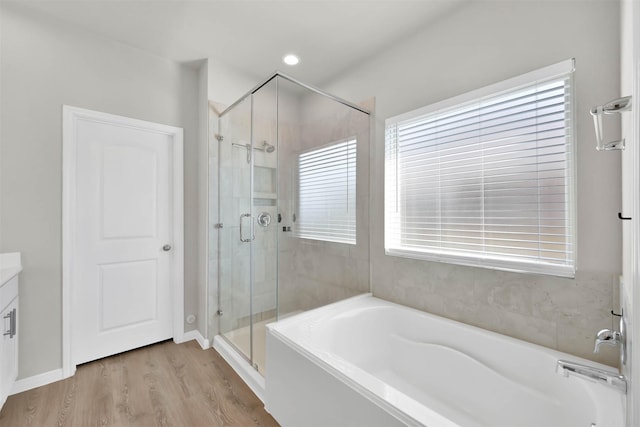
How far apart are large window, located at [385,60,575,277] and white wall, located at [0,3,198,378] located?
247cm

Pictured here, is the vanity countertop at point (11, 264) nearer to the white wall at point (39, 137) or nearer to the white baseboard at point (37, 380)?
the white wall at point (39, 137)

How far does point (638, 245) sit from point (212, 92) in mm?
2889

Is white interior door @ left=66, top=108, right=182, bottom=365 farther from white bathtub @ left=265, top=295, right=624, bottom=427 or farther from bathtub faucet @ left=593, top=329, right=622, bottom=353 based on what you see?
bathtub faucet @ left=593, top=329, right=622, bottom=353

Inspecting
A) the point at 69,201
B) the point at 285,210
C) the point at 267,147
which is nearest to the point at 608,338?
the point at 285,210

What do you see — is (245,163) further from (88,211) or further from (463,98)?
(463,98)

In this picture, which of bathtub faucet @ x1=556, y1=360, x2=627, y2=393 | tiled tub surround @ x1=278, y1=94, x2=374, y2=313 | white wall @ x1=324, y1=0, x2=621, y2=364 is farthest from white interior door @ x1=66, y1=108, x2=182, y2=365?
bathtub faucet @ x1=556, y1=360, x2=627, y2=393

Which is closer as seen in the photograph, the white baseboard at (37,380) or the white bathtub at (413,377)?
the white bathtub at (413,377)

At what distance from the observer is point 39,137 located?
2.00 metres

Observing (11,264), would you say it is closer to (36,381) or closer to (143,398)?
(36,381)

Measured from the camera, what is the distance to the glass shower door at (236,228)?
2.23 meters

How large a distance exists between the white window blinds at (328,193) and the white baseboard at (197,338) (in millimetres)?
1427

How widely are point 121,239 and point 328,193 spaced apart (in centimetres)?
183

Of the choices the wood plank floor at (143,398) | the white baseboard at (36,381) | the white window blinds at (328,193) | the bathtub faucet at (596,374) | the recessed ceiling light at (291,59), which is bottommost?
the wood plank floor at (143,398)

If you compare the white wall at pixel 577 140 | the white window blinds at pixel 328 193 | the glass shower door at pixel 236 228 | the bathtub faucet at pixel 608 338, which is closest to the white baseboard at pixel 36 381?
the glass shower door at pixel 236 228
